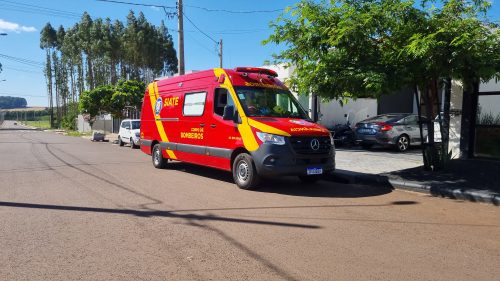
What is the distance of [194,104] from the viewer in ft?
33.9

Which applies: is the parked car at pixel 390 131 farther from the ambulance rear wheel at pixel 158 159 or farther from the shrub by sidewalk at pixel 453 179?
the ambulance rear wheel at pixel 158 159

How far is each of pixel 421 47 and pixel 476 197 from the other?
2906 millimetres

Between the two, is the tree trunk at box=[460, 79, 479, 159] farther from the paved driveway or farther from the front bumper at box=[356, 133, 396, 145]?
the front bumper at box=[356, 133, 396, 145]

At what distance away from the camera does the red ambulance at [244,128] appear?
26.6 feet

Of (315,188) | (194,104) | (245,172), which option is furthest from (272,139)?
(194,104)

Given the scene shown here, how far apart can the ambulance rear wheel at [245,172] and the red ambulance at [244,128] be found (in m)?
0.02

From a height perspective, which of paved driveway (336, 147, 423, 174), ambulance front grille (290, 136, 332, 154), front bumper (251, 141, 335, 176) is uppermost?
ambulance front grille (290, 136, 332, 154)

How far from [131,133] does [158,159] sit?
34.2 ft

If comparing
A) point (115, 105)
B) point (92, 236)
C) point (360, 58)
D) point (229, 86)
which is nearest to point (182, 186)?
point (229, 86)

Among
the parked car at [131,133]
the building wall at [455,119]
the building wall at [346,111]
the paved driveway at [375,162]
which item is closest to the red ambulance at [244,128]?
the paved driveway at [375,162]

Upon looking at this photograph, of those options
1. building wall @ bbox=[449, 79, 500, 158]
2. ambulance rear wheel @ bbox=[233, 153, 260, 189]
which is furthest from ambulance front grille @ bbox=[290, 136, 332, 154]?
building wall @ bbox=[449, 79, 500, 158]

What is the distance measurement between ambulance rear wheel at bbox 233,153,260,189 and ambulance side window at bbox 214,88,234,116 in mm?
1274

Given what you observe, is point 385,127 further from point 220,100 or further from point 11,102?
point 11,102

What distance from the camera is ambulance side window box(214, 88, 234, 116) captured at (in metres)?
9.27
